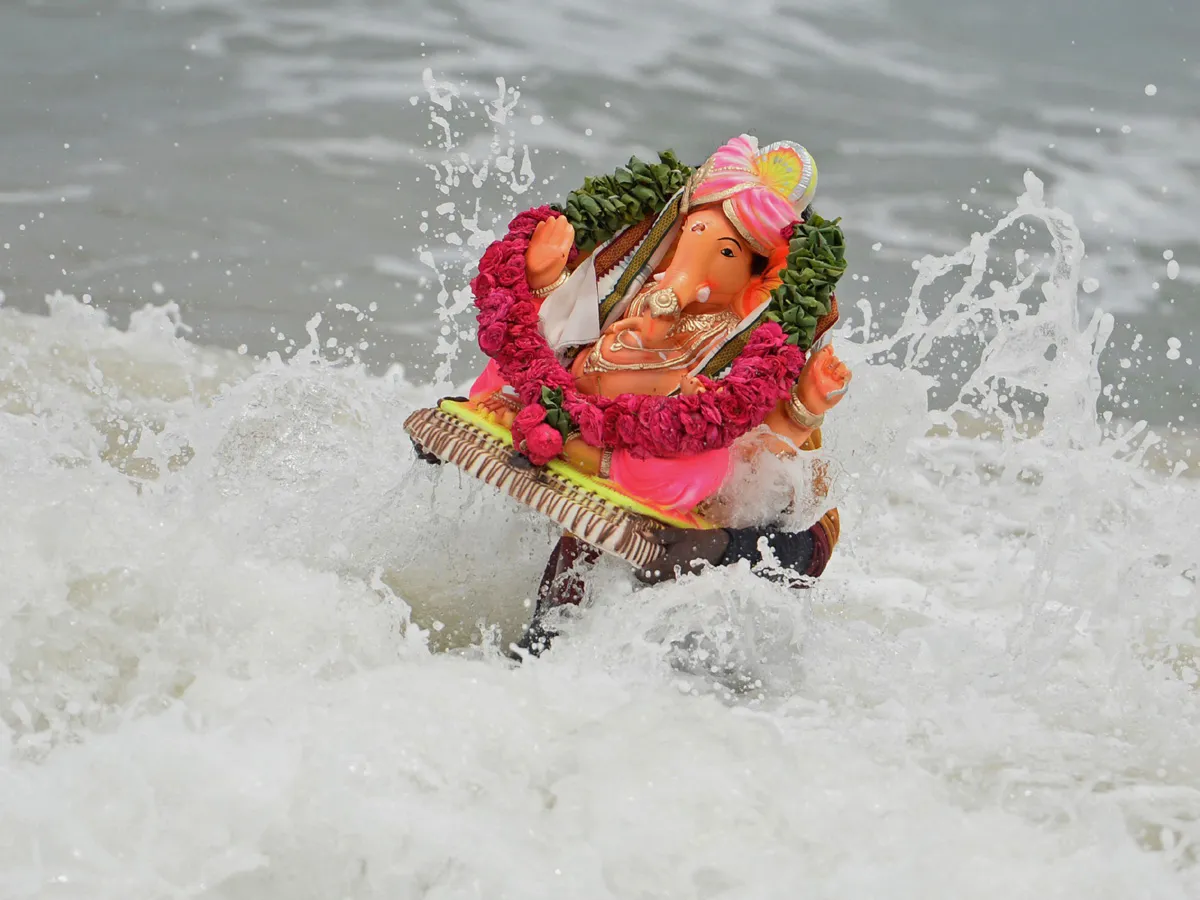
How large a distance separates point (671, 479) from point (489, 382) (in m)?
0.51

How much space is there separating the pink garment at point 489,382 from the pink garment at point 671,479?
1.25ft

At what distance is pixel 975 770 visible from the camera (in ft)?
8.29

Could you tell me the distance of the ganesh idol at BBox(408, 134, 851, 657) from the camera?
8.65 ft

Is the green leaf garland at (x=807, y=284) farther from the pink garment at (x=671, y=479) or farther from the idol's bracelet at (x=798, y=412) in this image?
the pink garment at (x=671, y=479)

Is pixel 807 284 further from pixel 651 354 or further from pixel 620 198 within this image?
pixel 620 198

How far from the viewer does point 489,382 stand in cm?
291

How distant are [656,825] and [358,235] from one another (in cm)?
482

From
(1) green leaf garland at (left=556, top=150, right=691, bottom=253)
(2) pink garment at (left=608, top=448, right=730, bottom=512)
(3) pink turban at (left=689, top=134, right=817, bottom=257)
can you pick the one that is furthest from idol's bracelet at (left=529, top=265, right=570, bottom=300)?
(2) pink garment at (left=608, top=448, right=730, bottom=512)

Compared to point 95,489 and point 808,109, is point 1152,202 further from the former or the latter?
point 95,489

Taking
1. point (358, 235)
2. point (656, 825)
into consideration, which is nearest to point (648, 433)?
point (656, 825)

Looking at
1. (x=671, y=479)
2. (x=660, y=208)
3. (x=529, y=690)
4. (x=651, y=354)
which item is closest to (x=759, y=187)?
(x=660, y=208)

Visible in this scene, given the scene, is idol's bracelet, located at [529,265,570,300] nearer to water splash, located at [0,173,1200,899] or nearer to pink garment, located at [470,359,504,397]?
pink garment, located at [470,359,504,397]

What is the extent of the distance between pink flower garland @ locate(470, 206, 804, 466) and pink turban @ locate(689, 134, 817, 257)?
259 mm

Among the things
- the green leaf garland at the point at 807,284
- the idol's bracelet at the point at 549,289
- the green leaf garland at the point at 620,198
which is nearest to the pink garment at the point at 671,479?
the green leaf garland at the point at 807,284
